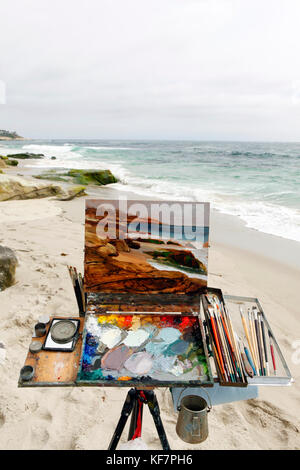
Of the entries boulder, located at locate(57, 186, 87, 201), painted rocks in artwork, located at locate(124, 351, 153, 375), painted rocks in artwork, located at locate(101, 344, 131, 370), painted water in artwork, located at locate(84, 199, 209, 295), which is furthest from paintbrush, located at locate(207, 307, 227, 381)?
boulder, located at locate(57, 186, 87, 201)

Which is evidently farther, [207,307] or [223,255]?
[223,255]

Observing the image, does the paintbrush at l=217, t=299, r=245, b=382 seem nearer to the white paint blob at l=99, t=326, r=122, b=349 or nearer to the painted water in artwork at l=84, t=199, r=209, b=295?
the painted water in artwork at l=84, t=199, r=209, b=295

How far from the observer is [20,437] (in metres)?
2.43

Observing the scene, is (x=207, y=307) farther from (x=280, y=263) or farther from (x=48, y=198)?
(x=48, y=198)

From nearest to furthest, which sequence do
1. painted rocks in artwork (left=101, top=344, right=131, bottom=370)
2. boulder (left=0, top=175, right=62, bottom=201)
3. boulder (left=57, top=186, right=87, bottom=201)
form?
1. painted rocks in artwork (left=101, top=344, right=131, bottom=370)
2. boulder (left=0, top=175, right=62, bottom=201)
3. boulder (left=57, top=186, right=87, bottom=201)

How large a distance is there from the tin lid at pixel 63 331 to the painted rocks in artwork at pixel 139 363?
0.47 metres

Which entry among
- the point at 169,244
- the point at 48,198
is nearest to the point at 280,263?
the point at 169,244

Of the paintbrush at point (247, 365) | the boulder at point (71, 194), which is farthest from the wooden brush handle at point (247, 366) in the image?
the boulder at point (71, 194)

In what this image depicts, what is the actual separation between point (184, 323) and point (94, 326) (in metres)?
0.65

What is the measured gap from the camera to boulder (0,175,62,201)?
1073 centimetres

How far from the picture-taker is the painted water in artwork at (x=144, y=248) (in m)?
2.47

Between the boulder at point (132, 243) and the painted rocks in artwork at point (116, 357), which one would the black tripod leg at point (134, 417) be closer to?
the painted rocks in artwork at point (116, 357)

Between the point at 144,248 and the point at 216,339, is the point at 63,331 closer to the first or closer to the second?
the point at 144,248

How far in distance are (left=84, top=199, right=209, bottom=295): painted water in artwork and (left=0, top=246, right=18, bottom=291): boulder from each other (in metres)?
2.41
